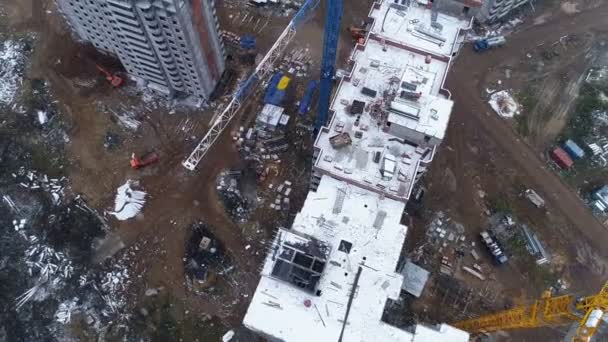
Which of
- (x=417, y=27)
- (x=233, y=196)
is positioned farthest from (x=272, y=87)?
(x=417, y=27)

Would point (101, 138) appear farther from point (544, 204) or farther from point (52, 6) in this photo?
point (544, 204)

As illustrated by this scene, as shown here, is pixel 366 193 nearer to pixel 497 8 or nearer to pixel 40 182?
pixel 497 8

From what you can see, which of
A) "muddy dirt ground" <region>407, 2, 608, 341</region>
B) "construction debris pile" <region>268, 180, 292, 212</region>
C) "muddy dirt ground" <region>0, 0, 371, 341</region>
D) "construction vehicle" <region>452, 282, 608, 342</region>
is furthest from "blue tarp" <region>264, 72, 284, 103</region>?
"construction vehicle" <region>452, 282, 608, 342</region>

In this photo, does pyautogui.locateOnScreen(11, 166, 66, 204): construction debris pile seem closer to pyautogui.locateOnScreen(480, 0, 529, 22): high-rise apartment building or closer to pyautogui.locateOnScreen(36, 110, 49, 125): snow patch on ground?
pyautogui.locateOnScreen(36, 110, 49, 125): snow patch on ground

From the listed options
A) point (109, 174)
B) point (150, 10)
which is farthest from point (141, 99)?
point (150, 10)

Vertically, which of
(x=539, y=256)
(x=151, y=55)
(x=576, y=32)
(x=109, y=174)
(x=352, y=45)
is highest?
(x=576, y=32)

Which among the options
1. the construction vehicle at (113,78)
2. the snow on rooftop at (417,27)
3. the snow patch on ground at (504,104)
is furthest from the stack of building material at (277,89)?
the snow patch on ground at (504,104)

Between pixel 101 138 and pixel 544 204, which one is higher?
pixel 544 204
